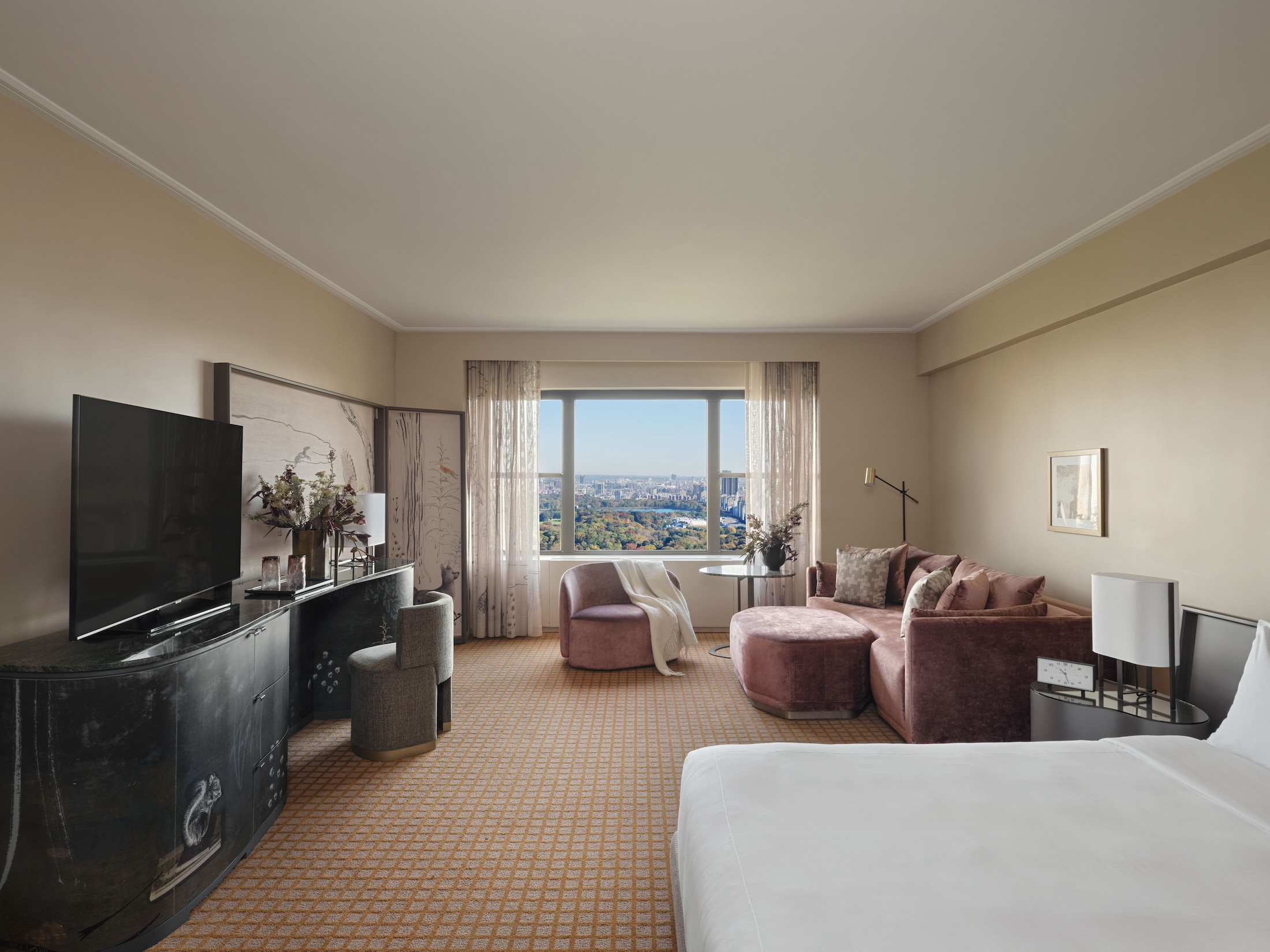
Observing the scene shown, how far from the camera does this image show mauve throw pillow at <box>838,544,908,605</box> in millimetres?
5199

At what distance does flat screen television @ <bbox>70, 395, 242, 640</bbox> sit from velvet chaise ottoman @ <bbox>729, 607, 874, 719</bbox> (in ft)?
9.72

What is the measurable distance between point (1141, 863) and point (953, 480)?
4.64m

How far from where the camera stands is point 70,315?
2557mm

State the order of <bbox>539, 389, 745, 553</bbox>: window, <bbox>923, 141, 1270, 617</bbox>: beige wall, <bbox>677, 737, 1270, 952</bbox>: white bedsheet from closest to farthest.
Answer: <bbox>677, 737, 1270, 952</bbox>: white bedsheet
<bbox>923, 141, 1270, 617</bbox>: beige wall
<bbox>539, 389, 745, 553</bbox>: window

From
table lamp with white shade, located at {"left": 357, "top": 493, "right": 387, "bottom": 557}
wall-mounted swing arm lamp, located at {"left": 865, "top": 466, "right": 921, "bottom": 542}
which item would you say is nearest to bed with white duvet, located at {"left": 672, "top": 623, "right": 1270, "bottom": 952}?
table lamp with white shade, located at {"left": 357, "top": 493, "right": 387, "bottom": 557}

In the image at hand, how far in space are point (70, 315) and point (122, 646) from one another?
4.31ft

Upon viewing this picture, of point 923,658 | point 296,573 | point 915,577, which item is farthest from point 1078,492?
point 296,573

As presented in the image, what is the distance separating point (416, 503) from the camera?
227 inches

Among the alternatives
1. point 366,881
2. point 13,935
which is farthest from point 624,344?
point 13,935

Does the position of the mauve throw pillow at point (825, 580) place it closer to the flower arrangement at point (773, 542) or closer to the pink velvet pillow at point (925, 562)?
the flower arrangement at point (773, 542)

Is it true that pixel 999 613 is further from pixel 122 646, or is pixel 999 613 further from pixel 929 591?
pixel 122 646

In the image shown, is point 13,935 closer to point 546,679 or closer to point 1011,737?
point 546,679

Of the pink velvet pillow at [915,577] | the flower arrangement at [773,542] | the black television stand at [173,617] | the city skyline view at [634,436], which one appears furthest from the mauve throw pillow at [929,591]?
the black television stand at [173,617]

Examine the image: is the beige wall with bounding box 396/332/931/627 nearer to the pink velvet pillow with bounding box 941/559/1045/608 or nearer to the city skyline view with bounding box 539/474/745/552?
the city skyline view with bounding box 539/474/745/552
